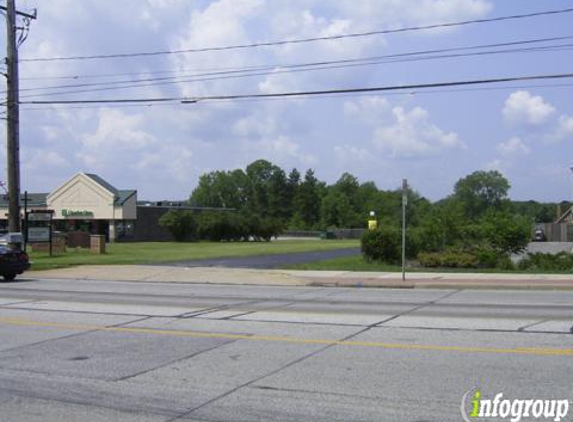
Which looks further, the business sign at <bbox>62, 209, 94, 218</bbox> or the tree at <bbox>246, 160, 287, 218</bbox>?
the tree at <bbox>246, 160, 287, 218</bbox>

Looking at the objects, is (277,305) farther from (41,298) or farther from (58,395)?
(58,395)

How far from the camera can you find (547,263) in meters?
25.6

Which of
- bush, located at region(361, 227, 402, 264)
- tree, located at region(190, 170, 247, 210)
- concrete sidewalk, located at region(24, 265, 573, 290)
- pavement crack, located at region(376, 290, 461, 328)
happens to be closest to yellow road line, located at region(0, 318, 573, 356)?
pavement crack, located at region(376, 290, 461, 328)

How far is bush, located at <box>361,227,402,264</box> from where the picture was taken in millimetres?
28719

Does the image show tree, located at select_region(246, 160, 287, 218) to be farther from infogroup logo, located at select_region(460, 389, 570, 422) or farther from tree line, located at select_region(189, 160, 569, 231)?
infogroup logo, located at select_region(460, 389, 570, 422)

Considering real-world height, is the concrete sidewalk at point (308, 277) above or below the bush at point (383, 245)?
below

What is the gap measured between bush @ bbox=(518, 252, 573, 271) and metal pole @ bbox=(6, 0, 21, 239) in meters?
20.6

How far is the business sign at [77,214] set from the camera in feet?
240

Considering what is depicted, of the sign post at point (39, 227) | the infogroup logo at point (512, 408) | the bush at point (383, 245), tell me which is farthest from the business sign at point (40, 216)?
the infogroup logo at point (512, 408)

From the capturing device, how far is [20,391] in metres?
7.66

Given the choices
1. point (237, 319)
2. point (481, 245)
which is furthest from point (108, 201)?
point (237, 319)

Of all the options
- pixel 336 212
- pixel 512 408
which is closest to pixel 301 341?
pixel 512 408

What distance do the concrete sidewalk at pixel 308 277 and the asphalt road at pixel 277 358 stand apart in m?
4.59

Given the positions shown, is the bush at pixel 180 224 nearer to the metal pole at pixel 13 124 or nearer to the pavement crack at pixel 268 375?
the metal pole at pixel 13 124
